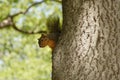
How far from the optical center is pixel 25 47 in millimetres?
9844

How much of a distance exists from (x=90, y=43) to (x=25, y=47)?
7.62 meters

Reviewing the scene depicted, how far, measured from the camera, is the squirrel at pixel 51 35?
104 inches

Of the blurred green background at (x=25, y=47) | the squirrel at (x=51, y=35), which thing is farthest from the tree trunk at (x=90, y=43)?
the blurred green background at (x=25, y=47)

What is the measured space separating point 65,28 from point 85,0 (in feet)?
0.85

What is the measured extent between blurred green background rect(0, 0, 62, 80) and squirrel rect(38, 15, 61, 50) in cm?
508

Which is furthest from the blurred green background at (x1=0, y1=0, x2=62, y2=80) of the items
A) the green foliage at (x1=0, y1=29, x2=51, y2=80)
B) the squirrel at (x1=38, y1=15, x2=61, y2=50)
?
the squirrel at (x1=38, y1=15, x2=61, y2=50)

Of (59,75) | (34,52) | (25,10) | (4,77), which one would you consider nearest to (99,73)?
(59,75)

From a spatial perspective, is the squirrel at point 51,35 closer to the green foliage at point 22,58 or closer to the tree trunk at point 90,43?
the tree trunk at point 90,43

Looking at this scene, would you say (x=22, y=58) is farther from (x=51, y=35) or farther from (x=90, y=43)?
(x=90, y=43)

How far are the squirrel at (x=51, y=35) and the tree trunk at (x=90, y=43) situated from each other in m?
0.17

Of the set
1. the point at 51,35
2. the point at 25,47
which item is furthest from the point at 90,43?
the point at 25,47

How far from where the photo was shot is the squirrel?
264cm

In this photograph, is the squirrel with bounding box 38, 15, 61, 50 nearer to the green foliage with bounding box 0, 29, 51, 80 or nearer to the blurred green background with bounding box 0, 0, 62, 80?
the blurred green background with bounding box 0, 0, 62, 80

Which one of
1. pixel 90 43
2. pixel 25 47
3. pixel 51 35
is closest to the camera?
pixel 90 43
